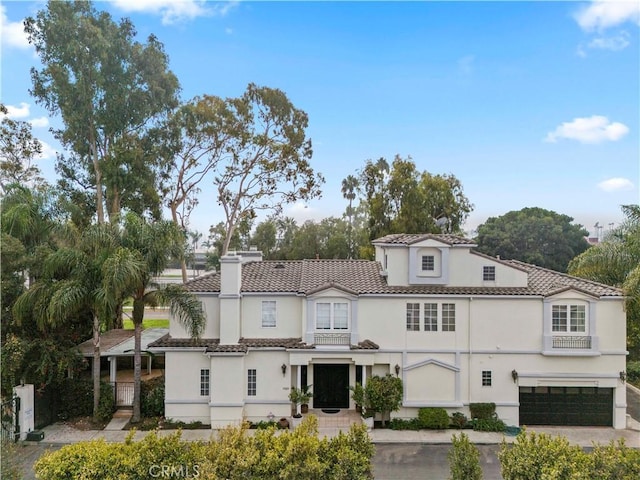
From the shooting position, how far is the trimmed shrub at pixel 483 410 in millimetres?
18328

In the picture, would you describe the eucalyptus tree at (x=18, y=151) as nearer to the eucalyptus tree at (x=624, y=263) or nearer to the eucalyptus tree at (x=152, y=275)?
the eucalyptus tree at (x=152, y=275)

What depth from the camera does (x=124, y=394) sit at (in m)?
19.9

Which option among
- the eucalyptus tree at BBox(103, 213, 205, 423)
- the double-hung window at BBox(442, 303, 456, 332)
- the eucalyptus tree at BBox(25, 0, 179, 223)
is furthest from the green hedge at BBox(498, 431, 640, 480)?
the eucalyptus tree at BBox(25, 0, 179, 223)

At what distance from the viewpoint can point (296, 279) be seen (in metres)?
20.3

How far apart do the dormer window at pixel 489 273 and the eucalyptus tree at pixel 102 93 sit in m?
20.9

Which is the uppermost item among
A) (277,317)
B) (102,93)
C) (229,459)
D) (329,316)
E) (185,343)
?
(102,93)

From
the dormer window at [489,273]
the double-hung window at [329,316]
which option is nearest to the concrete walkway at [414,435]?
the double-hung window at [329,316]

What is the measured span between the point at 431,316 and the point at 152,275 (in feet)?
38.5

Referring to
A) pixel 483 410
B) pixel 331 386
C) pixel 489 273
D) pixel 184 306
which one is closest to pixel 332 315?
pixel 331 386

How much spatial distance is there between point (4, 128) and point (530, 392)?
34261 mm

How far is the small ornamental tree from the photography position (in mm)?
17781

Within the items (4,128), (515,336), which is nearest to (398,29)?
(515,336)

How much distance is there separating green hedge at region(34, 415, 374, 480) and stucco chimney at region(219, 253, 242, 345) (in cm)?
771

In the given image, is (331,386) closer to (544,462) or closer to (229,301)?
(229,301)
